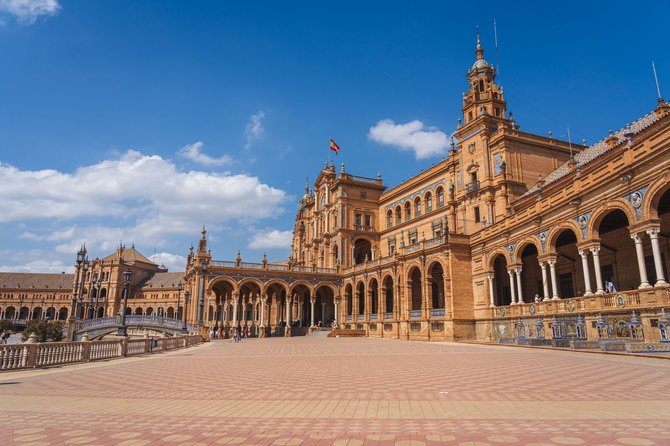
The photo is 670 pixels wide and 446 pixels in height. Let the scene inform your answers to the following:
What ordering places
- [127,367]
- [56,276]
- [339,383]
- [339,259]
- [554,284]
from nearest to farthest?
1. [339,383]
2. [127,367]
3. [554,284]
4. [339,259]
5. [56,276]

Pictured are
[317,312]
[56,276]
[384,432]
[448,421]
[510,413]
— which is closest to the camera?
[384,432]

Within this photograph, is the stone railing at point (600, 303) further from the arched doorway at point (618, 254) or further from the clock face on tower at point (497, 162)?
the clock face on tower at point (497, 162)

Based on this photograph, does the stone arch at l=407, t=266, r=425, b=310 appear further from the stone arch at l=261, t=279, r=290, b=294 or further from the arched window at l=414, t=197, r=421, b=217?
the stone arch at l=261, t=279, r=290, b=294

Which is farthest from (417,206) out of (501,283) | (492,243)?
(492,243)

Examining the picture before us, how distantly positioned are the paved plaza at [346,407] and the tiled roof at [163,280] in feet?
322

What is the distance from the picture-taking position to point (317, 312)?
199 ft

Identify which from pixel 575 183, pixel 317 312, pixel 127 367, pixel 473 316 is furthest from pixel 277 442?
pixel 317 312

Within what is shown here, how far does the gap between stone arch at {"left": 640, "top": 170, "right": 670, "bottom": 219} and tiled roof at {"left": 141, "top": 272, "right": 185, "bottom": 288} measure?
10125 cm

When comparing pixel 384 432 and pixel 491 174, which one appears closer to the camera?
pixel 384 432

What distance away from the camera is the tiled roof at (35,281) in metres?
108

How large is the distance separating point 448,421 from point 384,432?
123 cm

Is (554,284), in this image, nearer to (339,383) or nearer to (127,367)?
(339,383)

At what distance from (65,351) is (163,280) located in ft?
319

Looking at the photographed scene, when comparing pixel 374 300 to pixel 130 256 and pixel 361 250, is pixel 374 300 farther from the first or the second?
pixel 130 256
